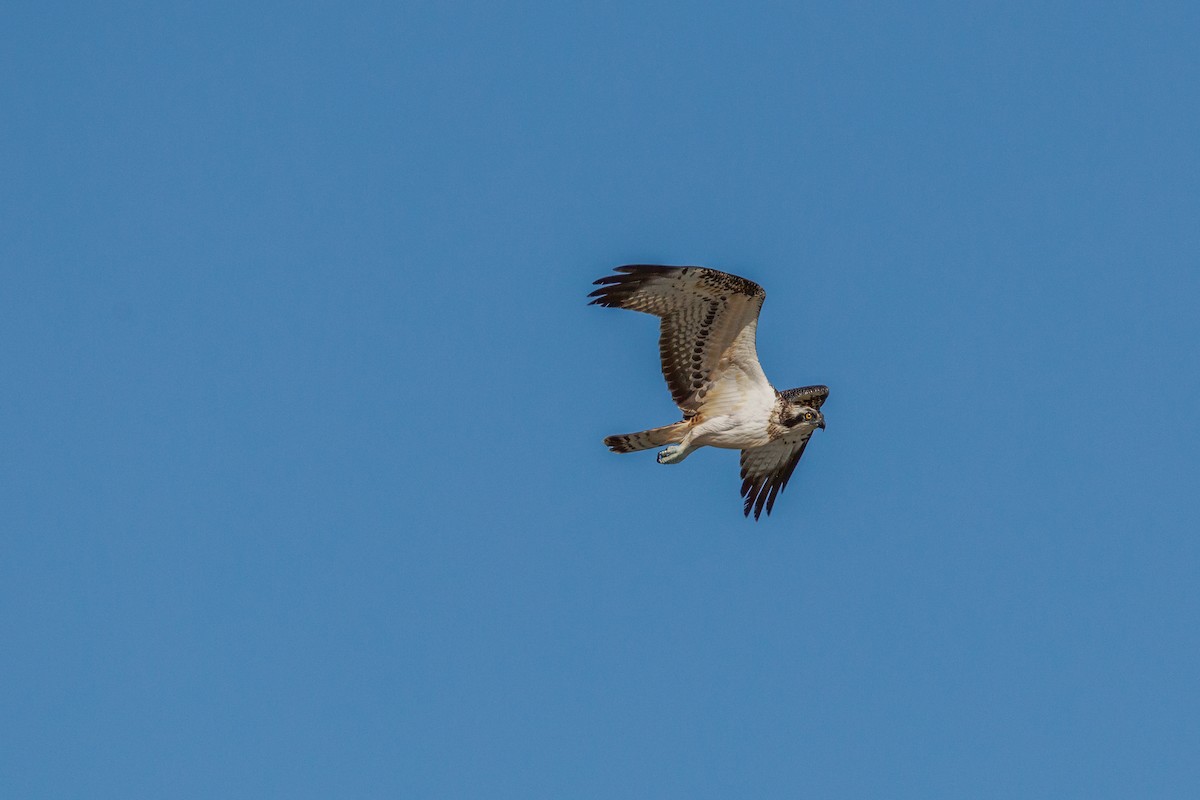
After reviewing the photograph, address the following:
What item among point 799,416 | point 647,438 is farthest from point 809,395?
point 647,438

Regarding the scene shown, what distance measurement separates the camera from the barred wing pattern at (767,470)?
21359 mm

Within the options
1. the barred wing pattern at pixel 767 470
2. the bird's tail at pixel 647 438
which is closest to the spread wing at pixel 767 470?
the barred wing pattern at pixel 767 470

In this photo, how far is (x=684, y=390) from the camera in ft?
64.0

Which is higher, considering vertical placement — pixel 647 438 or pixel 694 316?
pixel 694 316

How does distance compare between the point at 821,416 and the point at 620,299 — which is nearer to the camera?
the point at 620,299

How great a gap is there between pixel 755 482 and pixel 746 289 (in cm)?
394

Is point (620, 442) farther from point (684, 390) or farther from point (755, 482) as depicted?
point (755, 482)

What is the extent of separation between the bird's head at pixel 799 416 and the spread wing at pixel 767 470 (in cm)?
141

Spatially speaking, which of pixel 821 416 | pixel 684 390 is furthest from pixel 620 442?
pixel 821 416

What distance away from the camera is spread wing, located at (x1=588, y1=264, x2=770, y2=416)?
18.2 m

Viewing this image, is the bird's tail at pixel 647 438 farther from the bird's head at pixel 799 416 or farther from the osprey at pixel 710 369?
the bird's head at pixel 799 416

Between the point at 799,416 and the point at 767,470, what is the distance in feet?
6.96

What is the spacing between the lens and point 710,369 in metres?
19.4

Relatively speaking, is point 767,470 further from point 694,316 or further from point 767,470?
point 694,316
